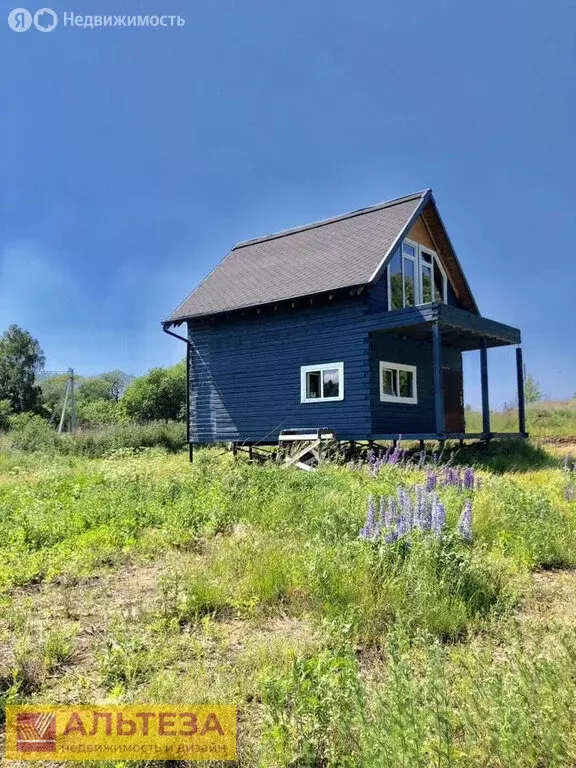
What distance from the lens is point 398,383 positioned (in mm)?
16734

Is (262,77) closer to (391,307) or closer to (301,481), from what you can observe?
(391,307)

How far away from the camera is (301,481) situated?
8.75 metres

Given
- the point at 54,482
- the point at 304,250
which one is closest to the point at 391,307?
the point at 304,250

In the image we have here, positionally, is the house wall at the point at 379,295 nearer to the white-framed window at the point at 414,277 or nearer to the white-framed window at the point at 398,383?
the white-framed window at the point at 414,277

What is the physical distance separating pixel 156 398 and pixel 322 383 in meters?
28.4

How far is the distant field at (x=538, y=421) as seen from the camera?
24.6 metres

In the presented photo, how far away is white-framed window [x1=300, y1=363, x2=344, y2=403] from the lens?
52.0ft

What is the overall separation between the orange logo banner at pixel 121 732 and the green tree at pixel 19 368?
36826mm

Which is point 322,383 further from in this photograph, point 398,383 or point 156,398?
point 156,398

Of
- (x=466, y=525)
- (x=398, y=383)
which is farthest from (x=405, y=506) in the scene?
(x=398, y=383)

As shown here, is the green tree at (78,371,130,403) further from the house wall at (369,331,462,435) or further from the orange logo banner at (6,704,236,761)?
the orange logo banner at (6,704,236,761)

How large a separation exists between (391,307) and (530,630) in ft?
45.2
